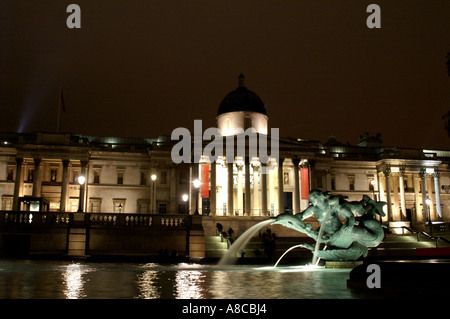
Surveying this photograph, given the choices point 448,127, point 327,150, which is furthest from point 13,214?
point 327,150

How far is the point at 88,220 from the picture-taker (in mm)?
34125

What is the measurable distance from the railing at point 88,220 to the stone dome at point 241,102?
2528 cm

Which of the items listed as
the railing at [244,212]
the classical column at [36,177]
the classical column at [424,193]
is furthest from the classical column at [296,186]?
the classical column at [36,177]

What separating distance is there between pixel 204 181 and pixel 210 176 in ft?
7.14

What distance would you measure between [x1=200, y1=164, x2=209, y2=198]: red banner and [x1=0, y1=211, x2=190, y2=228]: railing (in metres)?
11.5

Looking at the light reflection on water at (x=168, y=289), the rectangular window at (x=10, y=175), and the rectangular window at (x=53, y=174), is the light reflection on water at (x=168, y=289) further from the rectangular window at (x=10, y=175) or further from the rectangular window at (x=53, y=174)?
the rectangular window at (x=10, y=175)

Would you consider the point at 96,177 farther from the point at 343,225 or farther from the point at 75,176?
the point at 343,225

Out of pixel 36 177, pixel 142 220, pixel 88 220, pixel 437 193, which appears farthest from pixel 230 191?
pixel 437 193

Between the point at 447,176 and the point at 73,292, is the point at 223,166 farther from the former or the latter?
the point at 73,292

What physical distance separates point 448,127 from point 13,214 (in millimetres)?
28827

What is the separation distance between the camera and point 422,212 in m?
62.8

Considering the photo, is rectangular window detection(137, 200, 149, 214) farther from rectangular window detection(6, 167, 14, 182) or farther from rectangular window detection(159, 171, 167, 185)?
rectangular window detection(6, 167, 14, 182)
